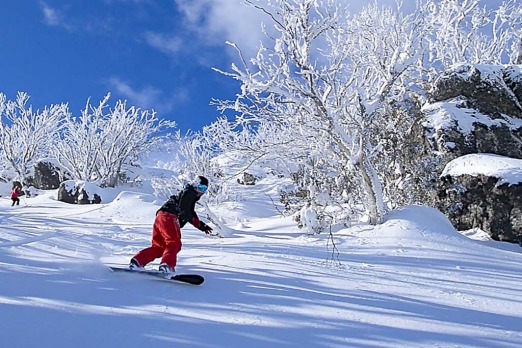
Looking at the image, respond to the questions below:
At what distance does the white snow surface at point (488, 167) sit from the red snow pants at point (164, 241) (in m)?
8.58

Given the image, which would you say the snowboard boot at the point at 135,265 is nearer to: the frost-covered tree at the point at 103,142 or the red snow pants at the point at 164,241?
the red snow pants at the point at 164,241

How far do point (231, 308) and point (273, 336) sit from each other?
67cm

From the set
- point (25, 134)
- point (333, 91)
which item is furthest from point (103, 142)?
point (333, 91)

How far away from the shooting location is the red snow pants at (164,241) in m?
4.65

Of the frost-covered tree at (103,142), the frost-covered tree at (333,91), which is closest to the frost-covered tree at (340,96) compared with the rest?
the frost-covered tree at (333,91)

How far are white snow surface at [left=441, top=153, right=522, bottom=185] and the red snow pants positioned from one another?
858 centimetres

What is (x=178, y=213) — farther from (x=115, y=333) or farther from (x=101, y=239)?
(x=101, y=239)

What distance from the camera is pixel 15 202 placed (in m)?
22.5

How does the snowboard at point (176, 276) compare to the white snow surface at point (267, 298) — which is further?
the snowboard at point (176, 276)

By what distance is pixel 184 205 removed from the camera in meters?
5.14

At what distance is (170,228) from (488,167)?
8.89 m

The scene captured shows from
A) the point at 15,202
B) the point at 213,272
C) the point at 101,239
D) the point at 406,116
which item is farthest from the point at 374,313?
the point at 15,202

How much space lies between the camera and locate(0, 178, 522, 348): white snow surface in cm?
288

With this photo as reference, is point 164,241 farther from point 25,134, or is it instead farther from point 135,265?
point 25,134
